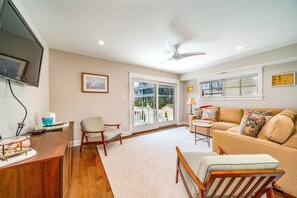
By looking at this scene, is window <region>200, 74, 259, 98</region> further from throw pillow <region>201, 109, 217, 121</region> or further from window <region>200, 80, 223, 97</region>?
throw pillow <region>201, 109, 217, 121</region>

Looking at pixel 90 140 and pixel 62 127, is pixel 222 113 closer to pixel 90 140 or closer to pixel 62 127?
pixel 90 140

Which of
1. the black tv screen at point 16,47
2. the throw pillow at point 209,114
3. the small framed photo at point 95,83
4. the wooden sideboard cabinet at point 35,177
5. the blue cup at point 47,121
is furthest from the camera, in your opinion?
the throw pillow at point 209,114

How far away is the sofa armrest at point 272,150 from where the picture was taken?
4.09 ft

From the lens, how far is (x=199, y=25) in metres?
1.82

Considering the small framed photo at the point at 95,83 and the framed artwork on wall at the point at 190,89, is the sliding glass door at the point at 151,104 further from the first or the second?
the small framed photo at the point at 95,83

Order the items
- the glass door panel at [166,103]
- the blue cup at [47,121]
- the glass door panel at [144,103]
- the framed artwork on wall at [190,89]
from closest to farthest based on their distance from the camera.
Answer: the blue cup at [47,121] < the glass door panel at [144,103] < the glass door panel at [166,103] < the framed artwork on wall at [190,89]

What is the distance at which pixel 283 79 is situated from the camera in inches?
108

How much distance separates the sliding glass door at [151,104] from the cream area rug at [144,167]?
48.9 inches

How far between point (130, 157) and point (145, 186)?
0.81m

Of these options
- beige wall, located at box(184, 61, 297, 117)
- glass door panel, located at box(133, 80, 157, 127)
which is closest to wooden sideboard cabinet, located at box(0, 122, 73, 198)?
glass door panel, located at box(133, 80, 157, 127)

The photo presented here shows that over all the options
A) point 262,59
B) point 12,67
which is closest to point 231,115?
point 262,59

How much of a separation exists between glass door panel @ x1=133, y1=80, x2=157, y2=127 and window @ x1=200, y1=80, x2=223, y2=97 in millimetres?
1990

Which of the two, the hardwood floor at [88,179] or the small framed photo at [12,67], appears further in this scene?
the hardwood floor at [88,179]

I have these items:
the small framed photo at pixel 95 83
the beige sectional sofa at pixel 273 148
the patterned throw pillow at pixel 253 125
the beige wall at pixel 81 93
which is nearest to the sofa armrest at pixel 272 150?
the beige sectional sofa at pixel 273 148
